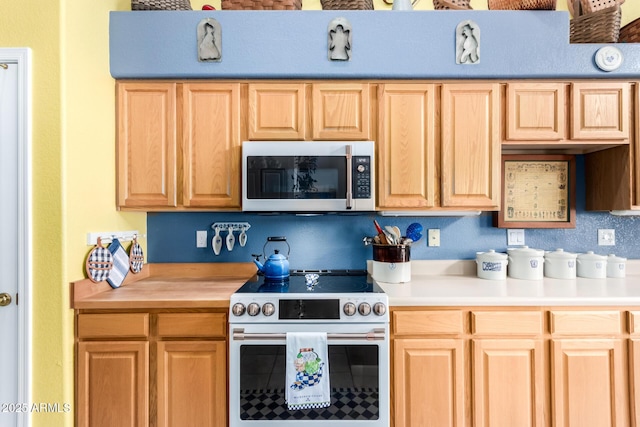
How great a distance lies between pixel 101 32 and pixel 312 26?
3.87ft

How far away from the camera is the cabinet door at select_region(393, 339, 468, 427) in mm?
1724

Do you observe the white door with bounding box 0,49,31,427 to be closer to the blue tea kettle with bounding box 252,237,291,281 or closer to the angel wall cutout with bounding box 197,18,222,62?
the angel wall cutout with bounding box 197,18,222,62

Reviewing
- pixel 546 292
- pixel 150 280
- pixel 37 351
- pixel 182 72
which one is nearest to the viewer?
pixel 37 351

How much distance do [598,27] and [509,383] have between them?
2.12m

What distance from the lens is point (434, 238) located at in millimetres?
2387

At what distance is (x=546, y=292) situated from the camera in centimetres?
184

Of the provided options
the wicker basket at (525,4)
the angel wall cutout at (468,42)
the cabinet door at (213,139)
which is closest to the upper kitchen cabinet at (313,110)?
the cabinet door at (213,139)

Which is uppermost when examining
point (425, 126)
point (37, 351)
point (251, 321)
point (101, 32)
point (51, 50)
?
point (101, 32)

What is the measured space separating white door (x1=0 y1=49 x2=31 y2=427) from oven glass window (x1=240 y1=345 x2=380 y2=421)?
3.40ft

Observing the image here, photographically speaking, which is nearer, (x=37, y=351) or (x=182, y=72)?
(x=37, y=351)

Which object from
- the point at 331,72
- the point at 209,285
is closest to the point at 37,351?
the point at 209,285

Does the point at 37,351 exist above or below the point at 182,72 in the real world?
below

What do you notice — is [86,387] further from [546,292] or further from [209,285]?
[546,292]

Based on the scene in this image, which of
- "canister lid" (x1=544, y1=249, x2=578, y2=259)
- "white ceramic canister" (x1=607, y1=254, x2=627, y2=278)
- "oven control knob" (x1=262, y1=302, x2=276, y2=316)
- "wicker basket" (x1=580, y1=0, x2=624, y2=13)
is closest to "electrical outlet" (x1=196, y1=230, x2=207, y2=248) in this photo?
"oven control knob" (x1=262, y1=302, x2=276, y2=316)
